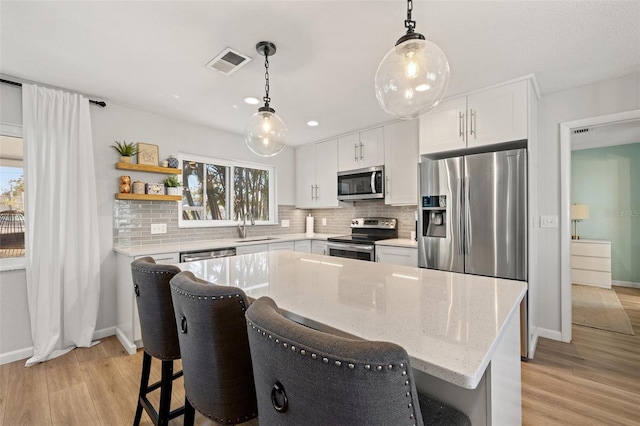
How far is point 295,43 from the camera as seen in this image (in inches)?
75.9

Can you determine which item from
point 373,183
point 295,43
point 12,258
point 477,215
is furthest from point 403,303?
point 12,258

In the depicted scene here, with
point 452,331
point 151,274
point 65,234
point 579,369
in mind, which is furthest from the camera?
point 65,234

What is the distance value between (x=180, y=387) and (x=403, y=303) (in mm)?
1928

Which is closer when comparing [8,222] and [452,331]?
[452,331]

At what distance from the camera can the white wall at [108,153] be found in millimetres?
2441

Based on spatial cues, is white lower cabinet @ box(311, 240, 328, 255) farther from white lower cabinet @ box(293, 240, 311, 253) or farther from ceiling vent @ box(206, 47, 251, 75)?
ceiling vent @ box(206, 47, 251, 75)

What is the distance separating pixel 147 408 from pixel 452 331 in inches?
64.2

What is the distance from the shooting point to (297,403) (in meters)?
0.59

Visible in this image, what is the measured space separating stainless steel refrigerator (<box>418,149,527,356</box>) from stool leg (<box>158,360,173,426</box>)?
2.35 m

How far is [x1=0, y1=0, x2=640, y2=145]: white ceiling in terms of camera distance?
1631 millimetres

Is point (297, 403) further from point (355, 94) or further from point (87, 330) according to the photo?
point (87, 330)

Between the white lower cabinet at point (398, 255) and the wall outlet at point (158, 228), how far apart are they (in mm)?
2502

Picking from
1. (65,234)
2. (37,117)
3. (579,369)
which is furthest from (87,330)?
(579,369)

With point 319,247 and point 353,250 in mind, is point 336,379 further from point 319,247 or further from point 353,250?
point 319,247
